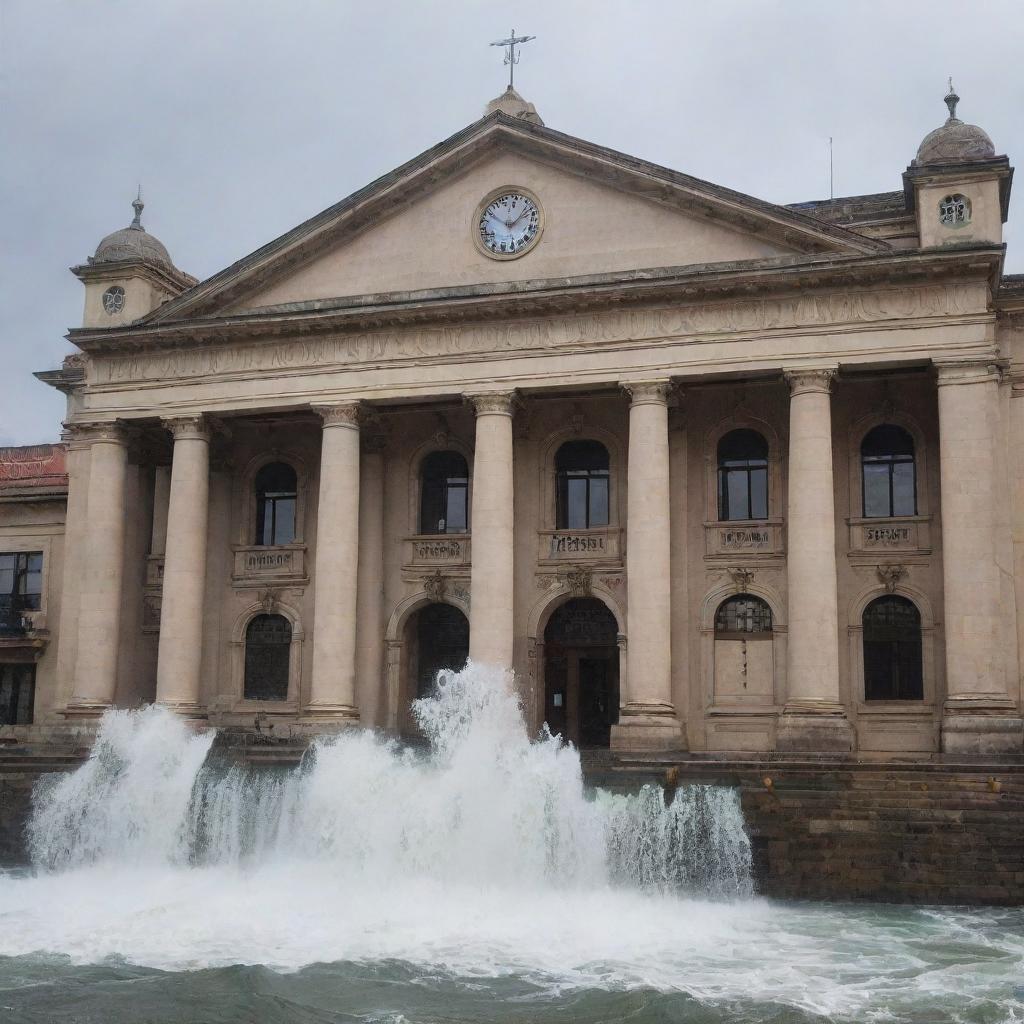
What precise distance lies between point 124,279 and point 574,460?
1160cm

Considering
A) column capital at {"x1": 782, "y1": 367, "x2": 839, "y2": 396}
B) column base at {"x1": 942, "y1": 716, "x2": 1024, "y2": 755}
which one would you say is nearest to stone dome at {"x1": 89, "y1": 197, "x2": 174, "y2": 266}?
column capital at {"x1": 782, "y1": 367, "x2": 839, "y2": 396}

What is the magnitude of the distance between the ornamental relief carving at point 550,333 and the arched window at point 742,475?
10.8 feet

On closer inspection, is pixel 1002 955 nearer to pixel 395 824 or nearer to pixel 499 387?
pixel 395 824

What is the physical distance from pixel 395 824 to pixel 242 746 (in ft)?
22.2

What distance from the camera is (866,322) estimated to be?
26.4 m

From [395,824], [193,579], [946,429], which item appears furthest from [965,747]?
[193,579]

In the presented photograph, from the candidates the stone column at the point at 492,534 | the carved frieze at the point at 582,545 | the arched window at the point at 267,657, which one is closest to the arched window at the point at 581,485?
the carved frieze at the point at 582,545

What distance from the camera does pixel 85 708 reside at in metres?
29.7

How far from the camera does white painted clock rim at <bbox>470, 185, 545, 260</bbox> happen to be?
95.6 feet

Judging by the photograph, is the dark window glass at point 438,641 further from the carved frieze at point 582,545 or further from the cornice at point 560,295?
the cornice at point 560,295

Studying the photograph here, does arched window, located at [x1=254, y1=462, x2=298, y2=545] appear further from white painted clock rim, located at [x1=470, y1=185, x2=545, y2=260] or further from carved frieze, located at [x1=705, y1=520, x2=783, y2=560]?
carved frieze, located at [x1=705, y1=520, x2=783, y2=560]

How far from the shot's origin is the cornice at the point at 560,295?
84.8 feet

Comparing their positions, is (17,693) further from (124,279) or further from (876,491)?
(876,491)

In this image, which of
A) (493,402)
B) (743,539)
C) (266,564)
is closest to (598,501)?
(743,539)
